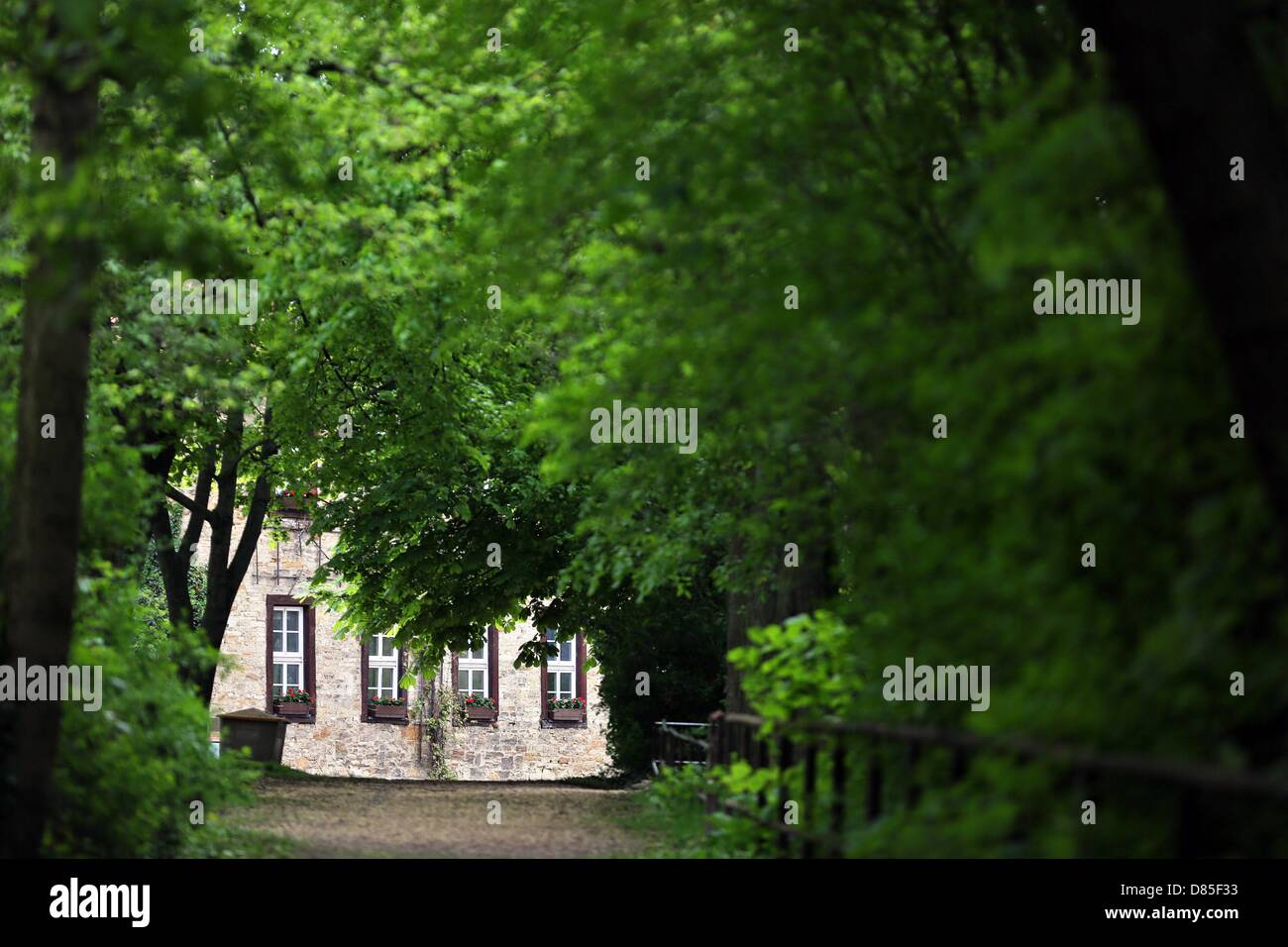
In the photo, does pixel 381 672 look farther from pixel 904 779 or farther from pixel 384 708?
pixel 904 779

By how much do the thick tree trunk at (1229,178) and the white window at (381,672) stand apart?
3164 cm

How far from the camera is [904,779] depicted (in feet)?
22.1

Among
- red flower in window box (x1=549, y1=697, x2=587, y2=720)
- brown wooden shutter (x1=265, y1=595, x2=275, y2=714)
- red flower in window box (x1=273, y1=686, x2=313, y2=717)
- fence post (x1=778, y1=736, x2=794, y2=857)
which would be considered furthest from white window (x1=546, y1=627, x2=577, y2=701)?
fence post (x1=778, y1=736, x2=794, y2=857)

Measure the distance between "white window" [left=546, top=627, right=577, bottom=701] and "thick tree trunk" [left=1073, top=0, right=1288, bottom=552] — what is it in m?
32.1

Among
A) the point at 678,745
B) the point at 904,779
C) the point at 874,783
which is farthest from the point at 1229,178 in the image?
the point at 678,745

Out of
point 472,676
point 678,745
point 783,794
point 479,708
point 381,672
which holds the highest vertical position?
point 783,794

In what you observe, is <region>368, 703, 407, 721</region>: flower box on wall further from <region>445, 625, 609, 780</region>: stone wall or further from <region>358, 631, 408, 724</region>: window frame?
<region>445, 625, 609, 780</region>: stone wall

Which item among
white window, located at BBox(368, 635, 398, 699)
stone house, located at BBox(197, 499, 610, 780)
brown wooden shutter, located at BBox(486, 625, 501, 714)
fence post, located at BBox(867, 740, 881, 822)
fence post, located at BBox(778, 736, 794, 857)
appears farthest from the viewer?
brown wooden shutter, located at BBox(486, 625, 501, 714)

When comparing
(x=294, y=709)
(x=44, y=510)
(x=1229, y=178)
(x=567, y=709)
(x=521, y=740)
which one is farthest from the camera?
(x=567, y=709)

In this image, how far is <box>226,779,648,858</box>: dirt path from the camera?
1220cm

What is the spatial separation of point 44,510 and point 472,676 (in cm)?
2812
